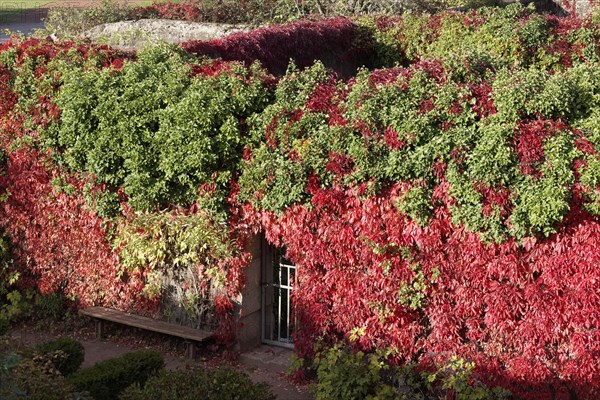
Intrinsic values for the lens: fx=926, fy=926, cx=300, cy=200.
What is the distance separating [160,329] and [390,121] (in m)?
3.75

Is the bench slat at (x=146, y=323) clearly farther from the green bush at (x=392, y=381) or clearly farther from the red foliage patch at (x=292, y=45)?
the red foliage patch at (x=292, y=45)

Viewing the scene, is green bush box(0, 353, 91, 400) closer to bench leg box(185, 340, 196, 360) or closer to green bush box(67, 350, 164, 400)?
green bush box(67, 350, 164, 400)

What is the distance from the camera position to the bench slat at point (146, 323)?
10.5 m

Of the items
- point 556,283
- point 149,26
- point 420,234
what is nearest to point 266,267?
point 420,234

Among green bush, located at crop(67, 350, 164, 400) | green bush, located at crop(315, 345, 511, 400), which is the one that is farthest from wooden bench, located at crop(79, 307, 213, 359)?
green bush, located at crop(315, 345, 511, 400)

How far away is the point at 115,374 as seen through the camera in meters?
8.77

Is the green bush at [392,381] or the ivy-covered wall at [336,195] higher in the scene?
the ivy-covered wall at [336,195]

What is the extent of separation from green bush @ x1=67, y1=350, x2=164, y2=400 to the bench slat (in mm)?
1279

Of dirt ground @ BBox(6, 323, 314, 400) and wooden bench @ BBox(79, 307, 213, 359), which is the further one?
wooden bench @ BBox(79, 307, 213, 359)

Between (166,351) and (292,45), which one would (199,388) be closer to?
(166,351)

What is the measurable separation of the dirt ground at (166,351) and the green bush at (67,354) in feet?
1.75

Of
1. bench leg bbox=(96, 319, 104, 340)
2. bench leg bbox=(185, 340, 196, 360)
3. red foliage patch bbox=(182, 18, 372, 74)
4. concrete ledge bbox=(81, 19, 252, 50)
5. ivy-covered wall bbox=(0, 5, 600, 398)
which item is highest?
concrete ledge bbox=(81, 19, 252, 50)

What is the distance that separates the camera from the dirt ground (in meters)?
10.0

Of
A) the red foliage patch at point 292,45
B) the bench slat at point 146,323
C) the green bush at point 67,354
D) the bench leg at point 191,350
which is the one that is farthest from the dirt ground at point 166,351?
the red foliage patch at point 292,45
